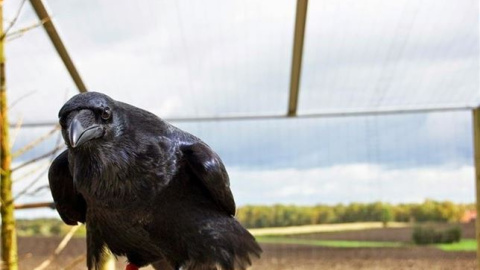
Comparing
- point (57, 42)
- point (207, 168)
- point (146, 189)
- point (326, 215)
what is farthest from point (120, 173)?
point (326, 215)

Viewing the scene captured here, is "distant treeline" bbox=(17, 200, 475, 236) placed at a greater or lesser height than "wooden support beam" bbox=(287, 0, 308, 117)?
lesser

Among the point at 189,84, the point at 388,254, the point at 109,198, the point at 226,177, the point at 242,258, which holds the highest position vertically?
the point at 109,198

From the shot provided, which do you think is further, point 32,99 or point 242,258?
point 32,99

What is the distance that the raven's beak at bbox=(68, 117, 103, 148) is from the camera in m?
1.21

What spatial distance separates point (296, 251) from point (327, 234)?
19 centimetres

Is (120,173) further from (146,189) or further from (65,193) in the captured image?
(65,193)

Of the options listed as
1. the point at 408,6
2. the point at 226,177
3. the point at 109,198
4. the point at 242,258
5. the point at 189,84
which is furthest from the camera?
the point at 189,84

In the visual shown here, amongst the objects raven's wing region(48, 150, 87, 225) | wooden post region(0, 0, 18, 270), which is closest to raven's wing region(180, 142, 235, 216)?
raven's wing region(48, 150, 87, 225)

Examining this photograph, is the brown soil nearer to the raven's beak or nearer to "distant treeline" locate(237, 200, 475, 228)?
"distant treeline" locate(237, 200, 475, 228)

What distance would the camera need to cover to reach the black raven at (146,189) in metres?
1.35

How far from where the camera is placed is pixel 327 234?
3426 mm

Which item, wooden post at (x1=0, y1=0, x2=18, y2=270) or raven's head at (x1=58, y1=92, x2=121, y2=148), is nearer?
raven's head at (x1=58, y1=92, x2=121, y2=148)

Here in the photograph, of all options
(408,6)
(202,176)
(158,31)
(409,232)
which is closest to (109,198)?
(202,176)

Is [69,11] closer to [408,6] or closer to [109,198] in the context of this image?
[408,6]
